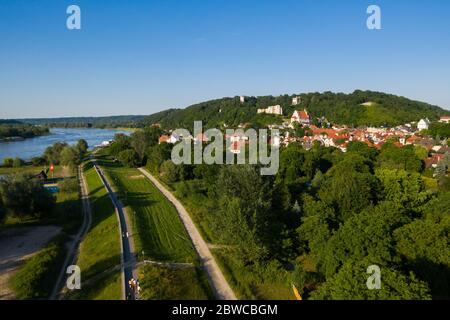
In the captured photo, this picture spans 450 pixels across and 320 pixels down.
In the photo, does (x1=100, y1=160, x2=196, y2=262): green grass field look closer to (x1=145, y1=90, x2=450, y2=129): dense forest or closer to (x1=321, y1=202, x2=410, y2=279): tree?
(x1=321, y1=202, x2=410, y2=279): tree

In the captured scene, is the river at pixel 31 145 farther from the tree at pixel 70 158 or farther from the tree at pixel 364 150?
the tree at pixel 364 150

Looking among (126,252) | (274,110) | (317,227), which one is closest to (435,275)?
(317,227)

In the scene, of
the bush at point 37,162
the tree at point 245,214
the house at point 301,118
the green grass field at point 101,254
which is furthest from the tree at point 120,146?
the house at point 301,118

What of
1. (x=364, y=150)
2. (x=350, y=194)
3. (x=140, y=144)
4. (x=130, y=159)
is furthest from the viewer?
(x=140, y=144)

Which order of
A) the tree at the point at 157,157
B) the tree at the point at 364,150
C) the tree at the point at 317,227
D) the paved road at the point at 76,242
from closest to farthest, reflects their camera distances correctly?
1. the paved road at the point at 76,242
2. the tree at the point at 317,227
3. the tree at the point at 157,157
4. the tree at the point at 364,150

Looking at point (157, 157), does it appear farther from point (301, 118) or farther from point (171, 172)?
point (301, 118)
